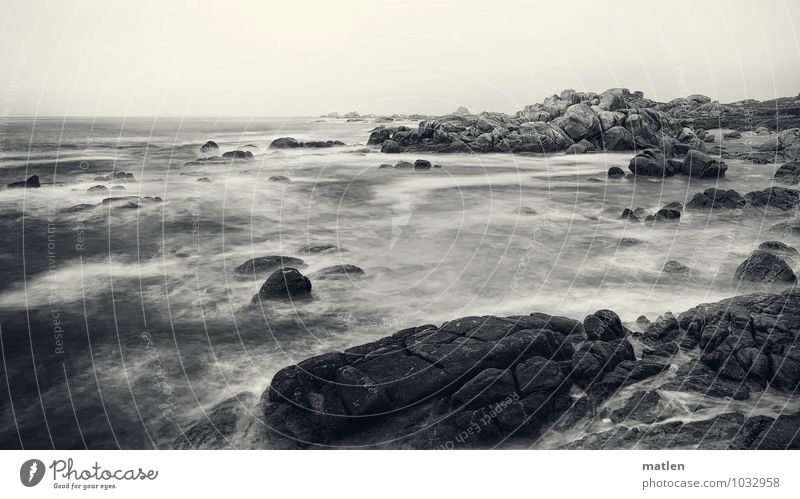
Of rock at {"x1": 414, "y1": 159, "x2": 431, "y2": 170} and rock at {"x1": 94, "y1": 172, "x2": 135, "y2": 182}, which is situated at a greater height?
rock at {"x1": 414, "y1": 159, "x2": 431, "y2": 170}

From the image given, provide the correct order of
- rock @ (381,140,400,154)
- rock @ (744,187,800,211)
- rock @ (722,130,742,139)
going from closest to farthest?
1. rock @ (744,187,800,211)
2. rock @ (381,140,400,154)
3. rock @ (722,130,742,139)

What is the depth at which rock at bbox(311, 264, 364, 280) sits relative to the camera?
1244cm

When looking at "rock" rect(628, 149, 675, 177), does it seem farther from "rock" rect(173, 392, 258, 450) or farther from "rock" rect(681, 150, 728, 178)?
"rock" rect(173, 392, 258, 450)

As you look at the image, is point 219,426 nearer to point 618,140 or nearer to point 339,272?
point 339,272

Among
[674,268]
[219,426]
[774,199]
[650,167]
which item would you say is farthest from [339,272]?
[650,167]

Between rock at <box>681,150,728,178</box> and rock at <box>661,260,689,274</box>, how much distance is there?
17.4 meters

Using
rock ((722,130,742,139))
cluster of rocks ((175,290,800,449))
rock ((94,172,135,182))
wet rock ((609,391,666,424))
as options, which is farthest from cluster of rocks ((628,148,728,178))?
rock ((722,130,742,139))

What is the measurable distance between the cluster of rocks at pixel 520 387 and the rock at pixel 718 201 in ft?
39.5

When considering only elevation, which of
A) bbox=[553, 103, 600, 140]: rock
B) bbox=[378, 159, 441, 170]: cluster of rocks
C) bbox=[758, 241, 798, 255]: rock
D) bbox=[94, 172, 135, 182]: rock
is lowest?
bbox=[94, 172, 135, 182]: rock

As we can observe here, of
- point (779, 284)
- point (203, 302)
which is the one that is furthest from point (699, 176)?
point (203, 302)

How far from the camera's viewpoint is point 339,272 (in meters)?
12.6

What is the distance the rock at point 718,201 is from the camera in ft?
63.5
